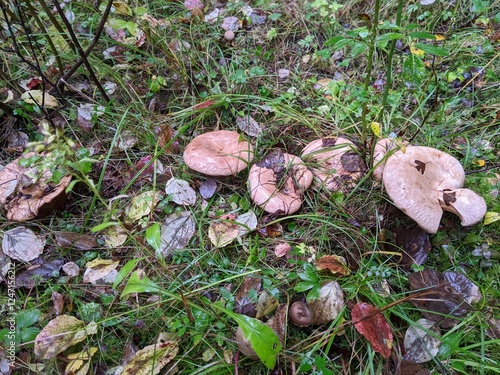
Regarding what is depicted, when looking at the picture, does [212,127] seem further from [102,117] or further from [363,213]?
[363,213]

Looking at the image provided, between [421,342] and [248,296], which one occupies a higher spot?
[248,296]

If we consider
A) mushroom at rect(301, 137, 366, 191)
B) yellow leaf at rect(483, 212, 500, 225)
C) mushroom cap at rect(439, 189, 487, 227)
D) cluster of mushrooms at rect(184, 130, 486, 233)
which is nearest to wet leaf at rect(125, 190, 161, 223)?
cluster of mushrooms at rect(184, 130, 486, 233)

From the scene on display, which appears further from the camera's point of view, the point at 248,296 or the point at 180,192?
the point at 180,192

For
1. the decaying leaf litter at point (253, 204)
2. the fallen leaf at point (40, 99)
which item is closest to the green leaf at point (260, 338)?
the decaying leaf litter at point (253, 204)

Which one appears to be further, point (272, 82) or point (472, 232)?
point (272, 82)

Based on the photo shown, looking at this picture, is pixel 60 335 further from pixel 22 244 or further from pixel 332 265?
pixel 332 265

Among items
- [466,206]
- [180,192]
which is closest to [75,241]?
[180,192]

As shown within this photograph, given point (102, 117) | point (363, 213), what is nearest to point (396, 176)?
point (363, 213)
